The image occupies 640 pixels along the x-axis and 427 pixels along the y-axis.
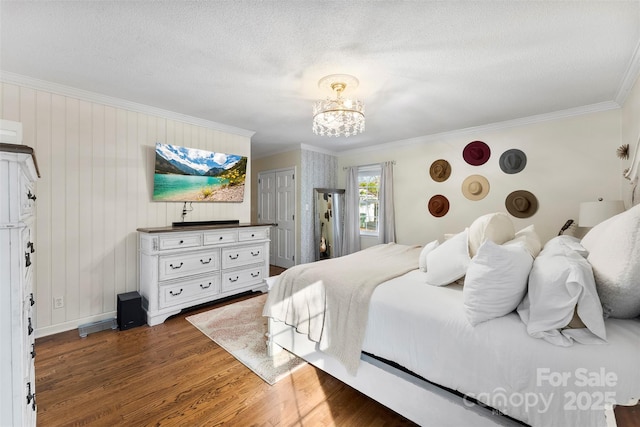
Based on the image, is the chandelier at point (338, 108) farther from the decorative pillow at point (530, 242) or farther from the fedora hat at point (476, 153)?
the fedora hat at point (476, 153)

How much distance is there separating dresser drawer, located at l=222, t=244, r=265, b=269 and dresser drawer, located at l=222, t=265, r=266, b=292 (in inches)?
4.1

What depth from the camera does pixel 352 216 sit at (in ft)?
17.0

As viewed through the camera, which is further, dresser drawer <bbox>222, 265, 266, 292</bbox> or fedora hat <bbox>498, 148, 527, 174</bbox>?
fedora hat <bbox>498, 148, 527, 174</bbox>

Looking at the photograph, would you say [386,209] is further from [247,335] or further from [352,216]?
[247,335]

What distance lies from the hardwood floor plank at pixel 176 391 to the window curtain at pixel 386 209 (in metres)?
3.05

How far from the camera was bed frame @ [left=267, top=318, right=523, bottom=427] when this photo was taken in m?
1.26

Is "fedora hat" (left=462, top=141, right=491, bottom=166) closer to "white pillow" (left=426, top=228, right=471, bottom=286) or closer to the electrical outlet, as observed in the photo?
"white pillow" (left=426, top=228, right=471, bottom=286)

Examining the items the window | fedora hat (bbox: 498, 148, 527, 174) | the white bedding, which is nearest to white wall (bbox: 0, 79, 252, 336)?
the white bedding

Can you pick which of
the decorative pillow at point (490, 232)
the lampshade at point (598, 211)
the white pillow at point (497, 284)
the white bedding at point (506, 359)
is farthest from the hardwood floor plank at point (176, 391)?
the lampshade at point (598, 211)

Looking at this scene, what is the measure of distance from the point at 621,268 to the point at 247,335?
265 centimetres

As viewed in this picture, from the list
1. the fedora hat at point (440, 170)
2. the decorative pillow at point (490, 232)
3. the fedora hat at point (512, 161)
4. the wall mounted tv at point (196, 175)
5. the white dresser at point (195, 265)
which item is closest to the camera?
the decorative pillow at point (490, 232)

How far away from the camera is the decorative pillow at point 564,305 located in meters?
1.09

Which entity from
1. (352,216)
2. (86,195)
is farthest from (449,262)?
(86,195)

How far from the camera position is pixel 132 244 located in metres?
3.08
